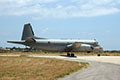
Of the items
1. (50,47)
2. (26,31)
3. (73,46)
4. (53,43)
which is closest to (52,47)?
(50,47)

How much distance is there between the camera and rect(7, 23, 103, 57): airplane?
183 feet

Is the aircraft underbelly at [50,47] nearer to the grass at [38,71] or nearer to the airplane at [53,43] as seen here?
the airplane at [53,43]

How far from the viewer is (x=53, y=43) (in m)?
58.6

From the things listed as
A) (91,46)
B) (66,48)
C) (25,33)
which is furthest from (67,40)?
(25,33)

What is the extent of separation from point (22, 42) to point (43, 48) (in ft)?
19.9

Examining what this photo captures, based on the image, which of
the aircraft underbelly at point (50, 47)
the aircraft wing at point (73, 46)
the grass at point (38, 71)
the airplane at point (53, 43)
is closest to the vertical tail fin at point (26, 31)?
the airplane at point (53, 43)

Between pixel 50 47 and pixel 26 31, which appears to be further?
pixel 50 47

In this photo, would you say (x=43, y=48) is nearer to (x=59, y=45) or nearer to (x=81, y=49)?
(x=59, y=45)

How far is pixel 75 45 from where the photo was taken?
5725cm

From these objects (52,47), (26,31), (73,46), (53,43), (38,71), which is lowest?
(38,71)

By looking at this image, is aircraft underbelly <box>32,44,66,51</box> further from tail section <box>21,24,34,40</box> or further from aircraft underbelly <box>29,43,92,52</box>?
tail section <box>21,24,34,40</box>

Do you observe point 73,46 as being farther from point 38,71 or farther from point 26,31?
point 38,71

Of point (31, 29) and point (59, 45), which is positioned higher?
point (31, 29)

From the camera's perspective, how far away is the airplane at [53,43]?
55.7 metres
